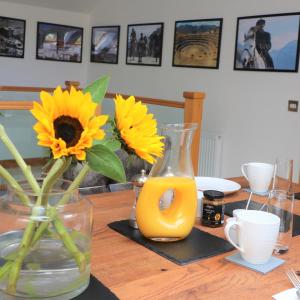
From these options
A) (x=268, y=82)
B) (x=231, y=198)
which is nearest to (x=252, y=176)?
(x=231, y=198)

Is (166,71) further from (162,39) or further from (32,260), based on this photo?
(32,260)

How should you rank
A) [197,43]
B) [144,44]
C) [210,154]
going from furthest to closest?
[144,44], [197,43], [210,154]

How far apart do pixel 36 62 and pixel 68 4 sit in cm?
85

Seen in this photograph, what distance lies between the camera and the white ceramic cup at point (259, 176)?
5.86 ft

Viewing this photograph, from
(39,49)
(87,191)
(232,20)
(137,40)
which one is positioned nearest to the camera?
(87,191)

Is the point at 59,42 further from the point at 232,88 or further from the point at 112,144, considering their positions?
the point at 112,144

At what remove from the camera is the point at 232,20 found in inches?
168

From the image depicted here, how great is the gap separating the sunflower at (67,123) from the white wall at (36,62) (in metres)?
5.07

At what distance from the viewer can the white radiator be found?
4.38 metres

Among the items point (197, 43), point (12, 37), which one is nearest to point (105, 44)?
point (12, 37)

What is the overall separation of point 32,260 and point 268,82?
3.52 metres

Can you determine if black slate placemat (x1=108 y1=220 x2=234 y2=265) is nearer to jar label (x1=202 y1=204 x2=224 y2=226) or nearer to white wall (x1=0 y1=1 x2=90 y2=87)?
jar label (x1=202 y1=204 x2=224 y2=226)

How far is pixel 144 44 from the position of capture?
5.23 meters

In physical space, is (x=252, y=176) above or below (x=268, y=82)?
below
